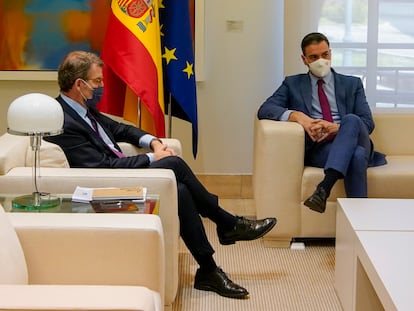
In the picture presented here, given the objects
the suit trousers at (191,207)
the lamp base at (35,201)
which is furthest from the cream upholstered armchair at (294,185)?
the lamp base at (35,201)

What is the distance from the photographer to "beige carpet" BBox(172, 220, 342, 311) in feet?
10.3

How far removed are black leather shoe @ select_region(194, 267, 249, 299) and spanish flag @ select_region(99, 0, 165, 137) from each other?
1.13 meters

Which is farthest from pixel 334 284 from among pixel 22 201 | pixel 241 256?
pixel 22 201

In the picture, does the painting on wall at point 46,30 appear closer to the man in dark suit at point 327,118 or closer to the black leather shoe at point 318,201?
the man in dark suit at point 327,118

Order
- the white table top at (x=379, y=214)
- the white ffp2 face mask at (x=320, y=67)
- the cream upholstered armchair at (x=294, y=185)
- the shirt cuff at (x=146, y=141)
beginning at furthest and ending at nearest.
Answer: the white ffp2 face mask at (x=320, y=67) < the cream upholstered armchair at (x=294, y=185) < the shirt cuff at (x=146, y=141) < the white table top at (x=379, y=214)

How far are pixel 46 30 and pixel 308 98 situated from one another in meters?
1.90

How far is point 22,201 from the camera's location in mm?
2637

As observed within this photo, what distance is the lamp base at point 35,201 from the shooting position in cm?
257

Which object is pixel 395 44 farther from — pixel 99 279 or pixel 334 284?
pixel 99 279

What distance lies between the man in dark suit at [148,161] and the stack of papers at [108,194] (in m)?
0.48

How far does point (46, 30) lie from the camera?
4879mm

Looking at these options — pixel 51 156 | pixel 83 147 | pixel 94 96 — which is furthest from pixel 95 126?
pixel 51 156

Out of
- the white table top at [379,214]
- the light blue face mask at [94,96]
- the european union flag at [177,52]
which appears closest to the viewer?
the white table top at [379,214]

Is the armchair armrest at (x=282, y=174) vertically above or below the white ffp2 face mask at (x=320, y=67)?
below
